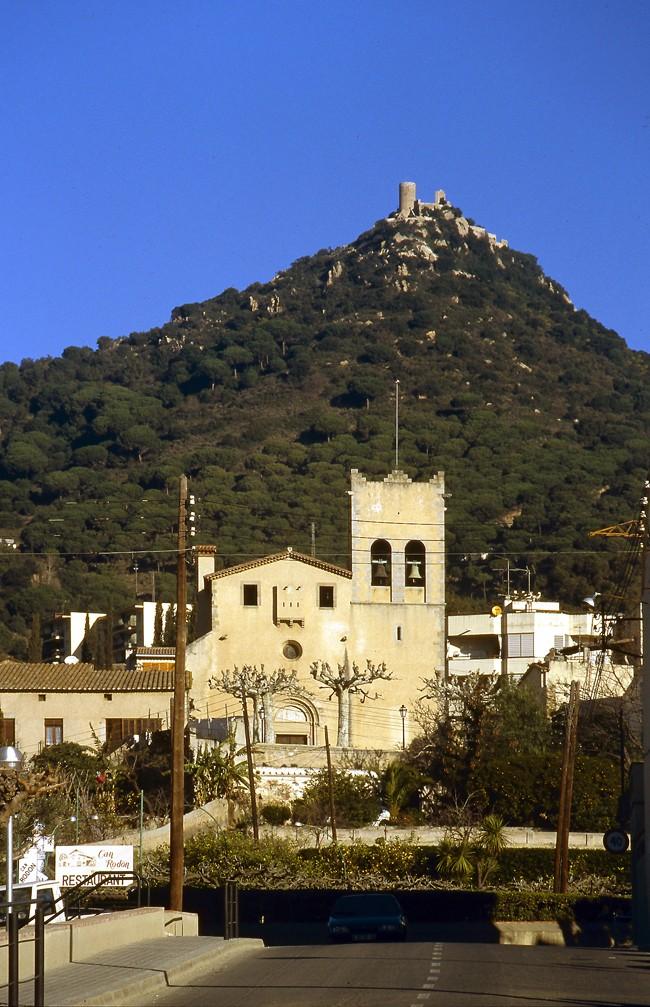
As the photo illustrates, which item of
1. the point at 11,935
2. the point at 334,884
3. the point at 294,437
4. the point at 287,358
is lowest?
the point at 334,884

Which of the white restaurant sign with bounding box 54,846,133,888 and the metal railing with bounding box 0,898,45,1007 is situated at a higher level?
the metal railing with bounding box 0,898,45,1007

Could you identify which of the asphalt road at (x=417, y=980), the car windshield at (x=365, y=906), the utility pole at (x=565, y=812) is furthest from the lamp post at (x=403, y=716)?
the asphalt road at (x=417, y=980)

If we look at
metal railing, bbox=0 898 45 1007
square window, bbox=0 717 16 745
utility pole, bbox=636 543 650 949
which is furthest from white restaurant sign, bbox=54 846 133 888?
square window, bbox=0 717 16 745

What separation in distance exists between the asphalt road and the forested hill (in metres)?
73.3

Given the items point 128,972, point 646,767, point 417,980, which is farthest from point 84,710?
point 417,980

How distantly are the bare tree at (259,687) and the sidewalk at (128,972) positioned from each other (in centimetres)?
3835

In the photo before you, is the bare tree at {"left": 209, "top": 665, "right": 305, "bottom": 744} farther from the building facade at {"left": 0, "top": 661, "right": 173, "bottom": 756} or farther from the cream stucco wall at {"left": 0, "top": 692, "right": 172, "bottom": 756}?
the cream stucco wall at {"left": 0, "top": 692, "right": 172, "bottom": 756}

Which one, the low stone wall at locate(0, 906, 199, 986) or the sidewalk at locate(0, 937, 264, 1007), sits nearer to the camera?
the sidewalk at locate(0, 937, 264, 1007)

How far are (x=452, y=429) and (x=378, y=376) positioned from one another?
638 inches

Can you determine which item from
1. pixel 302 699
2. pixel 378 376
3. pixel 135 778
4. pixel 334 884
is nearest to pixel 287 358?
pixel 378 376

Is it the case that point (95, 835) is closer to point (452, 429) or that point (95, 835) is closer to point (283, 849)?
point (283, 849)

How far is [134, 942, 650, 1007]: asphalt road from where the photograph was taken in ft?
59.6

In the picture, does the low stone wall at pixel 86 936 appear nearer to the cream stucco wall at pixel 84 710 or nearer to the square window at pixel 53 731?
the cream stucco wall at pixel 84 710

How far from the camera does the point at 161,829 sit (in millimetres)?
51188
